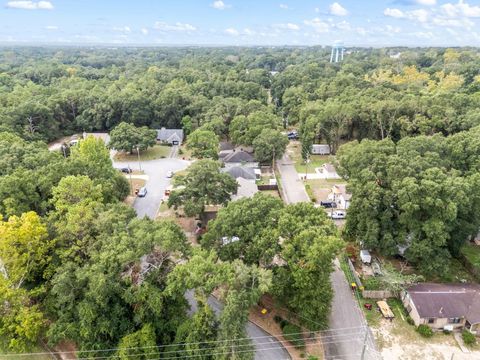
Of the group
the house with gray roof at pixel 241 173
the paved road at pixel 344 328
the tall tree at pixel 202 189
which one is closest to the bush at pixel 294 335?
the paved road at pixel 344 328

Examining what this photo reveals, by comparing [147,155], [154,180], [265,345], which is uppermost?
[147,155]

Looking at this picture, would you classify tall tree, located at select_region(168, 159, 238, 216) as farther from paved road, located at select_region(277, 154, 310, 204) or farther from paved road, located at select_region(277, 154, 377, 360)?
paved road, located at select_region(277, 154, 377, 360)

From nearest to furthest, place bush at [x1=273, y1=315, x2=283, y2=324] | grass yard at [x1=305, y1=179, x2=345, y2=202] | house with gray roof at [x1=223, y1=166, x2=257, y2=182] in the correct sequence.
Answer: bush at [x1=273, y1=315, x2=283, y2=324] < grass yard at [x1=305, y1=179, x2=345, y2=202] < house with gray roof at [x1=223, y1=166, x2=257, y2=182]

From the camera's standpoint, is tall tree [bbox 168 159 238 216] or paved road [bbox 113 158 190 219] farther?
paved road [bbox 113 158 190 219]

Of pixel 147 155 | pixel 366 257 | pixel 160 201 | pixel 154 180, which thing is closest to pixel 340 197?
pixel 366 257

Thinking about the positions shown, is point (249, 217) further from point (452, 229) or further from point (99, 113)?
point (99, 113)

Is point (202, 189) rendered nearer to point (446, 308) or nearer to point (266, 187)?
point (266, 187)

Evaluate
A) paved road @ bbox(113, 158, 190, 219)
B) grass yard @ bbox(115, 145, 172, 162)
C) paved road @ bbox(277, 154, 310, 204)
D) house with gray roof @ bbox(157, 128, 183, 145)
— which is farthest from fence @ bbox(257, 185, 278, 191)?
house with gray roof @ bbox(157, 128, 183, 145)

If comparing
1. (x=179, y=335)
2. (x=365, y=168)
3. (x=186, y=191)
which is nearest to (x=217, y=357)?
(x=179, y=335)
